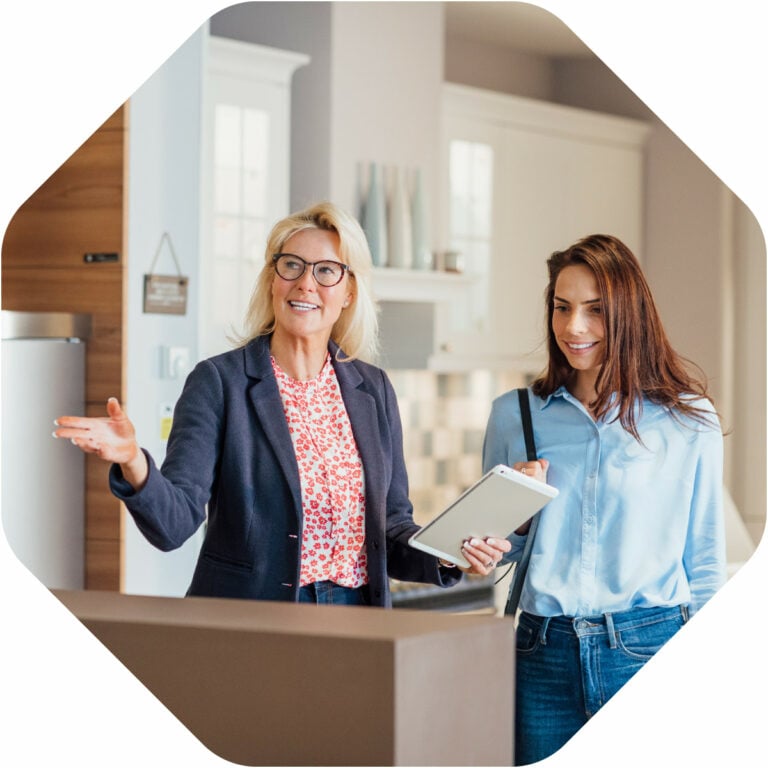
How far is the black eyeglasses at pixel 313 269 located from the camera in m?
1.61

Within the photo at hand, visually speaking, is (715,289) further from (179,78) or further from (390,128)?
(179,78)

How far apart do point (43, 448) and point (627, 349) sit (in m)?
1.74

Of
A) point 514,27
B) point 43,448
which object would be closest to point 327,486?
point 43,448

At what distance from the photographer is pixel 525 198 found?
177 inches

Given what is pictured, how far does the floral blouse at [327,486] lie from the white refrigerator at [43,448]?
136 cm

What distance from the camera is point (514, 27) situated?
4508 mm

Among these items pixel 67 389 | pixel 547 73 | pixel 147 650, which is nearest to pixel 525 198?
pixel 547 73

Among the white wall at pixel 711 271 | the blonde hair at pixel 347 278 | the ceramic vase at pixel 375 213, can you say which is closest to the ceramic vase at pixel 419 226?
the ceramic vase at pixel 375 213

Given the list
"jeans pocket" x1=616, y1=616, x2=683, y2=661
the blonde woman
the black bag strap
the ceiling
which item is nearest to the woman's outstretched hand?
the blonde woman

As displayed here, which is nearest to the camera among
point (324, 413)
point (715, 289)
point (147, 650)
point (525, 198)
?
point (147, 650)

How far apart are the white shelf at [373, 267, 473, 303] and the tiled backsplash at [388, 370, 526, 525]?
640 millimetres

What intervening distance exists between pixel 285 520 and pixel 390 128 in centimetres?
247

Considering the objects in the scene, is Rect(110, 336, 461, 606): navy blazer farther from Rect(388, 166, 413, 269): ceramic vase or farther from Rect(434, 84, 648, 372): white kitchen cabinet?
Rect(434, 84, 648, 372): white kitchen cabinet

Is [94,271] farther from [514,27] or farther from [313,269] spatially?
[514,27]
